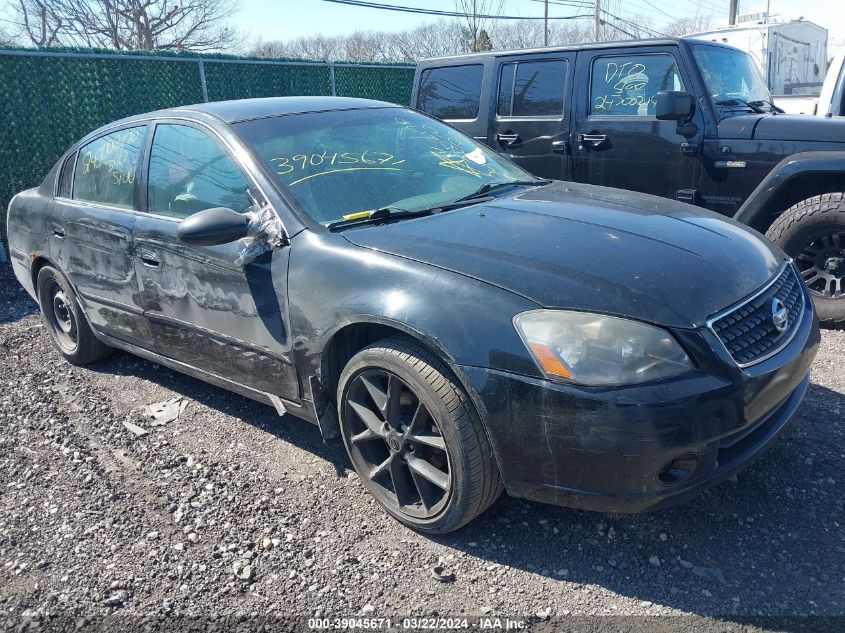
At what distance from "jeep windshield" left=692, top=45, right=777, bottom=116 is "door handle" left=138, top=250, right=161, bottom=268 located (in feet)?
13.4

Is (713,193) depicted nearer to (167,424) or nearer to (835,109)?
(835,109)

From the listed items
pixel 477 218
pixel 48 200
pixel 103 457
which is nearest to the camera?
pixel 477 218

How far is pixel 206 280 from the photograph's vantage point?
3264 mm

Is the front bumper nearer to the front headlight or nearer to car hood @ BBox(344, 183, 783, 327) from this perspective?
the front headlight

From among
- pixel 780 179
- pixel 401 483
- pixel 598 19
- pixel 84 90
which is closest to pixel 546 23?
pixel 598 19

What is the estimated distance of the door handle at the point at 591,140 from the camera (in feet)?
18.2

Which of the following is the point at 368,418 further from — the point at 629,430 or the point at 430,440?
the point at 629,430

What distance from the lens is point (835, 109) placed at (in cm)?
617

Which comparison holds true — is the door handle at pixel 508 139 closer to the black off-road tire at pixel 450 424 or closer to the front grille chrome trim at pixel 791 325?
the front grille chrome trim at pixel 791 325

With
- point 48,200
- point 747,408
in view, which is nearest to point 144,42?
point 48,200

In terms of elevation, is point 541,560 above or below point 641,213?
below

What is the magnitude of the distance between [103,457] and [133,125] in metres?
1.89

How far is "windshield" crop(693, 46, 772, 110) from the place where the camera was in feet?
17.1

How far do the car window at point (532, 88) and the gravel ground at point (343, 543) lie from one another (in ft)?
10.8
